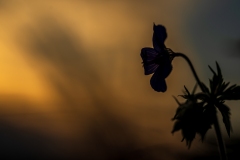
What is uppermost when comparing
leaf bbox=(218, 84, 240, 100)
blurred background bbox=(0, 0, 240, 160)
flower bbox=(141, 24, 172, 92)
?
blurred background bbox=(0, 0, 240, 160)

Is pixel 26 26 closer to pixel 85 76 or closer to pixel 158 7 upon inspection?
pixel 85 76

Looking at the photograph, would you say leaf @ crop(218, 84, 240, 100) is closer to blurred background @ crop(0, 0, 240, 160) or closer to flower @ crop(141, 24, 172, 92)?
flower @ crop(141, 24, 172, 92)

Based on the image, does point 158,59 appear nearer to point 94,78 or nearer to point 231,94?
point 231,94

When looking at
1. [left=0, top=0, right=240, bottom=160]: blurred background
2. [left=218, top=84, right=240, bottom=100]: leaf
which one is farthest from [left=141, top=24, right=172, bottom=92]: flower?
[left=0, top=0, right=240, bottom=160]: blurred background

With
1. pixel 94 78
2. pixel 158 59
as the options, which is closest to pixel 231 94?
pixel 158 59

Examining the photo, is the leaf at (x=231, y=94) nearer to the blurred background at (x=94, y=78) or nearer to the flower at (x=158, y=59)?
the flower at (x=158, y=59)

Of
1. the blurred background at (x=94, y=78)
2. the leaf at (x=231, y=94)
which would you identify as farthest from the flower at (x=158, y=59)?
the blurred background at (x=94, y=78)

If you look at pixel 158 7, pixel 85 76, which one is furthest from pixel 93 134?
pixel 158 7
